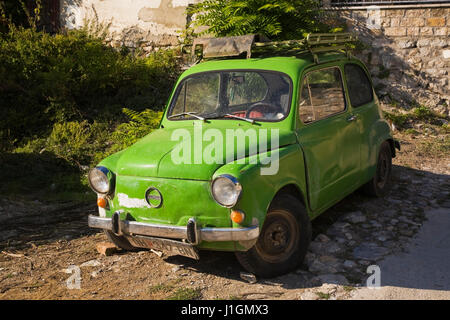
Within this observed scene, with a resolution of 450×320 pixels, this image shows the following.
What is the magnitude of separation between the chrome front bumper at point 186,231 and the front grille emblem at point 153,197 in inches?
6.3

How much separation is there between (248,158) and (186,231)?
0.73 metres

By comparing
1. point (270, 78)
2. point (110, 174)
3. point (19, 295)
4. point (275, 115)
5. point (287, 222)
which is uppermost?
point (270, 78)

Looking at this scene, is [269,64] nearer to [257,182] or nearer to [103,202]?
[257,182]

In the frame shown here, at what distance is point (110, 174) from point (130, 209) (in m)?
0.36

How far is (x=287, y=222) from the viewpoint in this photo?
4074 mm

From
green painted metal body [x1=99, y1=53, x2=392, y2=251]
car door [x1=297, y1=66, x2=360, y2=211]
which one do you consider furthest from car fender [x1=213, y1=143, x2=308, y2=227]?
car door [x1=297, y1=66, x2=360, y2=211]

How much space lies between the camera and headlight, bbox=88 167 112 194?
4129 millimetres

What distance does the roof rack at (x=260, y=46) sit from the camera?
192 inches

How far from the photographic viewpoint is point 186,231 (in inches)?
145

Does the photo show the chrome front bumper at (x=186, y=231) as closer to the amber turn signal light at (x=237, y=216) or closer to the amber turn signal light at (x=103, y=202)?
the amber turn signal light at (x=237, y=216)

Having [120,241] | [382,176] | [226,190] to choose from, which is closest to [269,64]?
[226,190]
